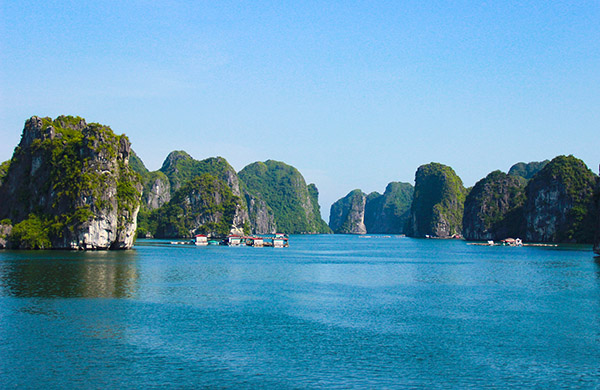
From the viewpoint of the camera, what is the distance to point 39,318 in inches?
1555

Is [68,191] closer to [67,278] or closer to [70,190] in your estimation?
[70,190]

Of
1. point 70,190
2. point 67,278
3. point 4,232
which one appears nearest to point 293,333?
point 67,278

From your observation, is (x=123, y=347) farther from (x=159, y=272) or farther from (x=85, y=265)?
(x=85, y=265)

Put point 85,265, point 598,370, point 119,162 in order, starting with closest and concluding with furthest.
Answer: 1. point 598,370
2. point 85,265
3. point 119,162

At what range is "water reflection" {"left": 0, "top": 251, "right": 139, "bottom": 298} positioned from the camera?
5218 cm

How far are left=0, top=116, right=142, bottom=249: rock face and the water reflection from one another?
94.6ft

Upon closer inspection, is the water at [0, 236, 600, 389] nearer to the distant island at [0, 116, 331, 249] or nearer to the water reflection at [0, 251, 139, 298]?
the water reflection at [0, 251, 139, 298]

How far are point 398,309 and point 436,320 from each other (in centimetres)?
548

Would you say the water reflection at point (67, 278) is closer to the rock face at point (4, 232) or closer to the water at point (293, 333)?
the water at point (293, 333)

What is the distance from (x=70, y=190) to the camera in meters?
117

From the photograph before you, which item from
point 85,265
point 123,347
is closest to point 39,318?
point 123,347

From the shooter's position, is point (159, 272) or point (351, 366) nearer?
point (351, 366)

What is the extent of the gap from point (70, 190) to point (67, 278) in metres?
59.3

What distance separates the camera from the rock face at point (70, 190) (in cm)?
11656
